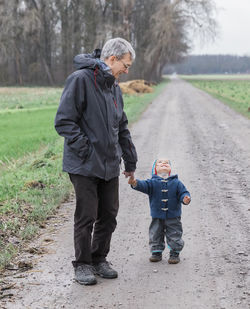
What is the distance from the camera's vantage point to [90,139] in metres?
3.84

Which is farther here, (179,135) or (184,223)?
(179,135)

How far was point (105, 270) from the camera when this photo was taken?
410cm

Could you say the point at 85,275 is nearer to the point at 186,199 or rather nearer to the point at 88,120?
the point at 186,199

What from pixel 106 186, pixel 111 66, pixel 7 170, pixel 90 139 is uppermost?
pixel 111 66

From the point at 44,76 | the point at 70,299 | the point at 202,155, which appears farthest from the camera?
the point at 44,76

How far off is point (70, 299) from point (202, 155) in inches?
274

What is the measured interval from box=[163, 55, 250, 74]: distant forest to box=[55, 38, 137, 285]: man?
458ft

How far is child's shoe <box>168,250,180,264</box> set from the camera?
436 cm

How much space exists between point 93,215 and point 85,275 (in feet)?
1.71

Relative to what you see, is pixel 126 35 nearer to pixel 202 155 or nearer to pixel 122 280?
pixel 202 155

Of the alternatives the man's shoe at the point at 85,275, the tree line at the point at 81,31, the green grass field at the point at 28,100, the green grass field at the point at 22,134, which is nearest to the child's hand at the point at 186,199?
the man's shoe at the point at 85,275

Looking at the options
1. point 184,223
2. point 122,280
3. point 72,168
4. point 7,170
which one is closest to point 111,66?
point 72,168

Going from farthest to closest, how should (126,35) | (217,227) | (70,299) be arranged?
(126,35)
(217,227)
(70,299)

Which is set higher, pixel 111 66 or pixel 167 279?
pixel 111 66
